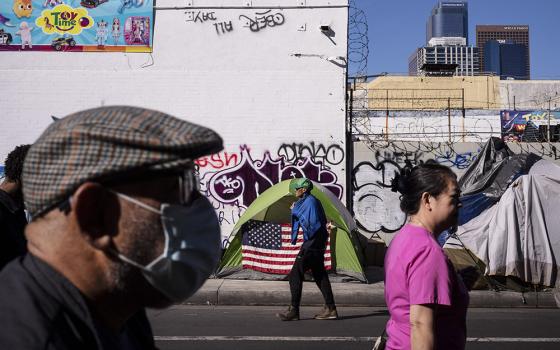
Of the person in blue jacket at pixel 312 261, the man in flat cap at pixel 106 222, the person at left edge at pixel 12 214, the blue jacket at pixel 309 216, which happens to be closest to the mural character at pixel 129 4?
the blue jacket at pixel 309 216

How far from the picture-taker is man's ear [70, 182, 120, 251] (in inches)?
53.1

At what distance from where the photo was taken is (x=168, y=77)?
15.4 meters

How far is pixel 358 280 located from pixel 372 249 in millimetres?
2344

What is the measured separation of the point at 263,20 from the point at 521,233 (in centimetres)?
806

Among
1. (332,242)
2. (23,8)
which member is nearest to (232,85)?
(332,242)

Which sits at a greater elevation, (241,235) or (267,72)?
(267,72)

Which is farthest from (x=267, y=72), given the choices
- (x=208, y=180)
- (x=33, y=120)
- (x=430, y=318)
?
(x=430, y=318)

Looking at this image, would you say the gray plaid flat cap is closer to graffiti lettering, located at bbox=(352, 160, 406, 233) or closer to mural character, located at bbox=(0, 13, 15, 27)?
graffiti lettering, located at bbox=(352, 160, 406, 233)

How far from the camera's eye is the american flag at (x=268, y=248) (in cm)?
1231

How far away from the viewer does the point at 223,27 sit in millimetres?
15523

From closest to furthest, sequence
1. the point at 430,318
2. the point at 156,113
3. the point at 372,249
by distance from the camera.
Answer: the point at 156,113 → the point at 430,318 → the point at 372,249

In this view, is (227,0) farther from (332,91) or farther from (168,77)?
(332,91)

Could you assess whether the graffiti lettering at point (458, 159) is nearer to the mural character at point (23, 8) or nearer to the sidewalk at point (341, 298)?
the sidewalk at point (341, 298)

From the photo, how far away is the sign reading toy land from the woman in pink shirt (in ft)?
43.6
